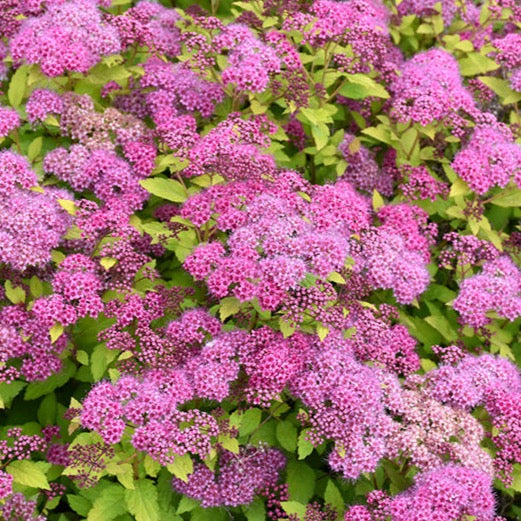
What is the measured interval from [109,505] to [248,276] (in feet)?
4.66

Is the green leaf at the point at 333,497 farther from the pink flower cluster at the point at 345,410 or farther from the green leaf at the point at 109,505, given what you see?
the green leaf at the point at 109,505

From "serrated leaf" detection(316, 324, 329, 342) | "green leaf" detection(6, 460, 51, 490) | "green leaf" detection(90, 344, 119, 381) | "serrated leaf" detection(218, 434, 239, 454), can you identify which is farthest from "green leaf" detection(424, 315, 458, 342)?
"green leaf" detection(6, 460, 51, 490)

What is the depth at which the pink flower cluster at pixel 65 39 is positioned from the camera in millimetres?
4539

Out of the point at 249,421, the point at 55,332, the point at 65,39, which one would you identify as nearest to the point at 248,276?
the point at 249,421

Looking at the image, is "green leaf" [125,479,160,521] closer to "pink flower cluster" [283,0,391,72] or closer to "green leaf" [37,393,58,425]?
"green leaf" [37,393,58,425]

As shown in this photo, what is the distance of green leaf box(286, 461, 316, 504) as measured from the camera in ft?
13.3

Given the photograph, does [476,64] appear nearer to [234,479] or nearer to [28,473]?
[234,479]

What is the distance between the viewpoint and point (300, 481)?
4109 mm

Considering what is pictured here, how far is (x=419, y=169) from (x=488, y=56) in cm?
146

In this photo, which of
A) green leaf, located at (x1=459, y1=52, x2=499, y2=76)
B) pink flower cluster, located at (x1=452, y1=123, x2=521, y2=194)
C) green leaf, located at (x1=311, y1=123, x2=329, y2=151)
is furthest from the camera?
green leaf, located at (x1=459, y1=52, x2=499, y2=76)

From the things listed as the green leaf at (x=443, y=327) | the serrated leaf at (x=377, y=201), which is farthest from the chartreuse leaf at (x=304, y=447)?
the serrated leaf at (x=377, y=201)

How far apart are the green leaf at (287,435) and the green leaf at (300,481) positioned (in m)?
0.17

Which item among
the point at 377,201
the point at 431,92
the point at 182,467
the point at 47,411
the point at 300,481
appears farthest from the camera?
the point at 431,92

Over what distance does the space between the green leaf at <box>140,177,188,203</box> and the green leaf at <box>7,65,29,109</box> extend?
116 centimetres
